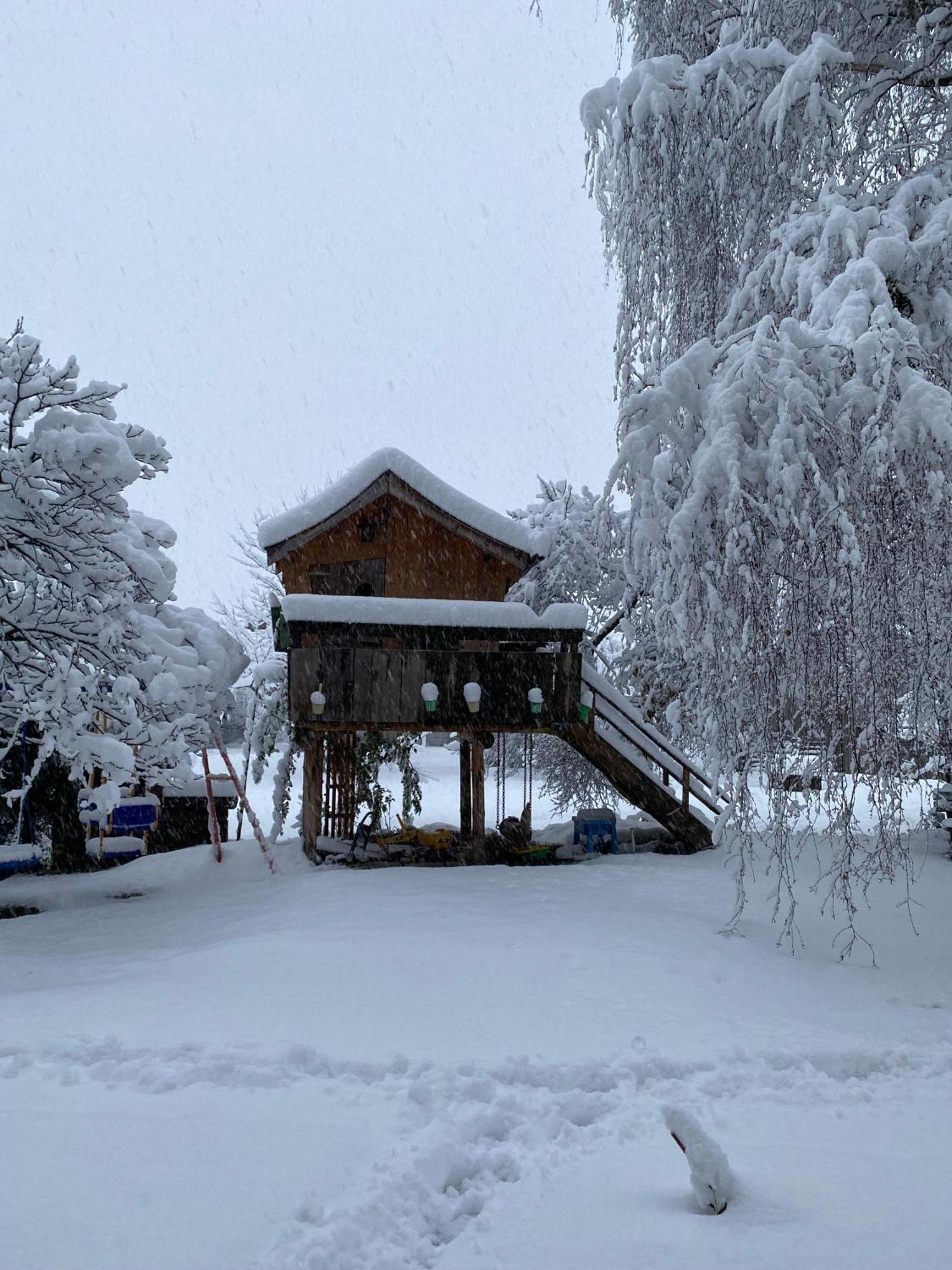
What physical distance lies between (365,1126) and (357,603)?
796 centimetres

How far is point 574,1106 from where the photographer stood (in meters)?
5.26

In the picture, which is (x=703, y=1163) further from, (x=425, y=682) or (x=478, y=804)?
(x=478, y=804)

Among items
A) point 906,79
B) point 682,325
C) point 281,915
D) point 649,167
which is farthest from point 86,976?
point 906,79

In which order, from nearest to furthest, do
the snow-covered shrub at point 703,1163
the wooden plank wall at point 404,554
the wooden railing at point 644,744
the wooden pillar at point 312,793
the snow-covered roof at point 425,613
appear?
1. the snow-covered shrub at point 703,1163
2. the snow-covered roof at point 425,613
3. the wooden pillar at point 312,793
4. the wooden railing at point 644,744
5. the wooden plank wall at point 404,554

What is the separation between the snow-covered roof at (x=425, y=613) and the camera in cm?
1193

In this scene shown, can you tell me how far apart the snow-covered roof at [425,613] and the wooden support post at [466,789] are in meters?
3.03

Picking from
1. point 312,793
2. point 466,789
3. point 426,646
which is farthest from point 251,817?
point 466,789

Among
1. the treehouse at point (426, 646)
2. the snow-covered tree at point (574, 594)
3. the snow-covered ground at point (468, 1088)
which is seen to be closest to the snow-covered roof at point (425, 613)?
the treehouse at point (426, 646)

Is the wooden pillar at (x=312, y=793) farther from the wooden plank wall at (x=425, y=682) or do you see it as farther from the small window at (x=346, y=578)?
the small window at (x=346, y=578)

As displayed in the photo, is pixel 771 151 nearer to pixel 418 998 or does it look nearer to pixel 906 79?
pixel 906 79

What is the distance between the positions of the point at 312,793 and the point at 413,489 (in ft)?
15.7

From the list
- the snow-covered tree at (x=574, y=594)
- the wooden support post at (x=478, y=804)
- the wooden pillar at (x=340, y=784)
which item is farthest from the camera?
the snow-covered tree at (x=574, y=594)

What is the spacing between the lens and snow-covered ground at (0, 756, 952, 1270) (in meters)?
3.78

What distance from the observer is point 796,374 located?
5.33m
